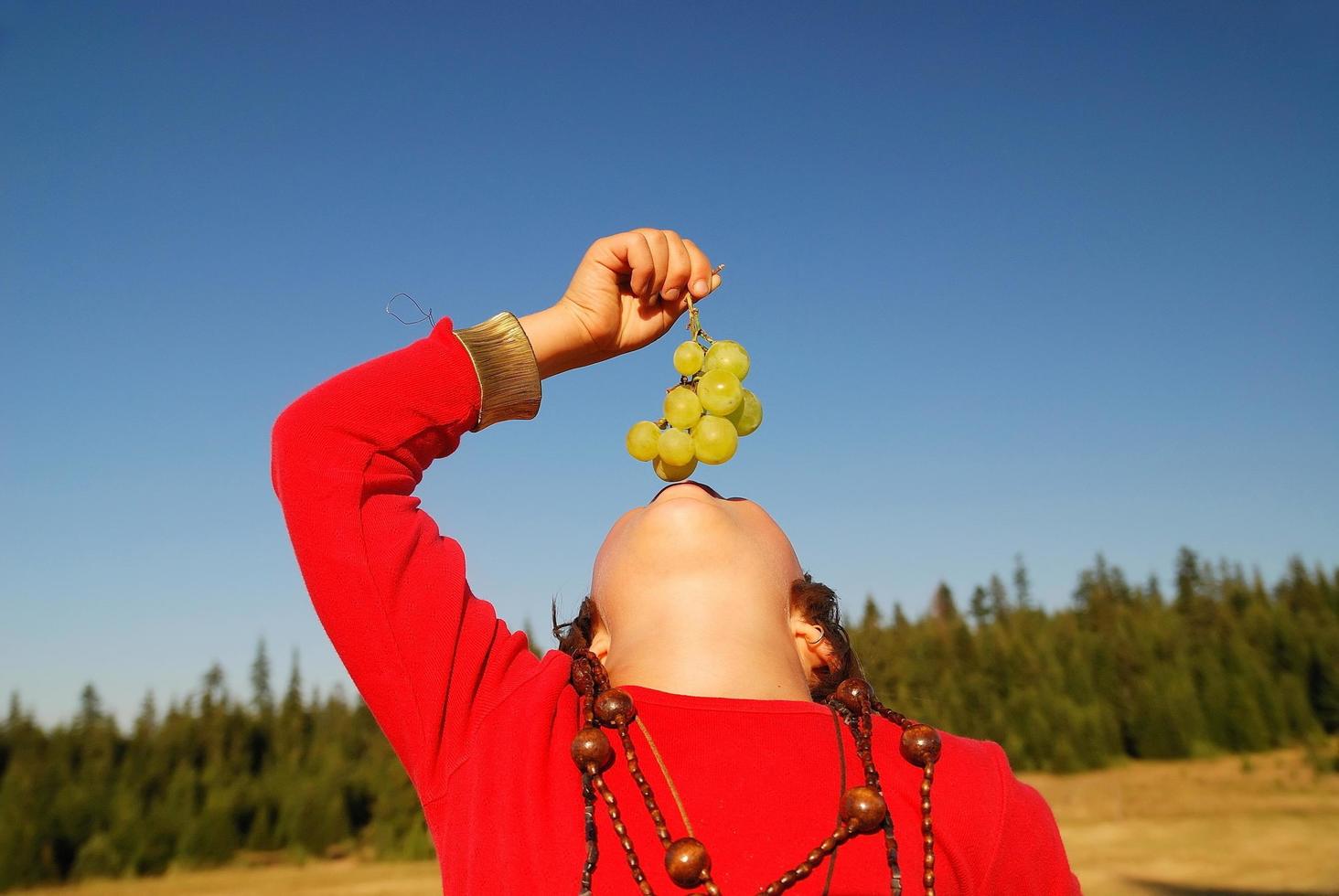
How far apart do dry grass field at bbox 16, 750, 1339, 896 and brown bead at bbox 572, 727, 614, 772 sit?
661cm

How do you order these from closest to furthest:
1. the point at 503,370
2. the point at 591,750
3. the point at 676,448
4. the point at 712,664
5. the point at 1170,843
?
the point at 591,750, the point at 712,664, the point at 503,370, the point at 676,448, the point at 1170,843

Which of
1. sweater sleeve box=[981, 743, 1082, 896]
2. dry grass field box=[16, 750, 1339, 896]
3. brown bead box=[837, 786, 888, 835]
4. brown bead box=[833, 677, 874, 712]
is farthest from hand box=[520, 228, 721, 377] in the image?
dry grass field box=[16, 750, 1339, 896]

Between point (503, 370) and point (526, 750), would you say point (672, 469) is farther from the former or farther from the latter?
point (526, 750)

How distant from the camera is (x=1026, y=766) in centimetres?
1041

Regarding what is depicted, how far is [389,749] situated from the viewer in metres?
10.6

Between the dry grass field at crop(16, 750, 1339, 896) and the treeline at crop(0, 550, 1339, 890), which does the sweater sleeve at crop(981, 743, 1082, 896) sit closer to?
the dry grass field at crop(16, 750, 1339, 896)

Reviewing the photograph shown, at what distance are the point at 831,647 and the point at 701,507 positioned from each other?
406 millimetres

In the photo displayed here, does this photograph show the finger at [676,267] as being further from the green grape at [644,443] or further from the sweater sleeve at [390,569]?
the sweater sleeve at [390,569]

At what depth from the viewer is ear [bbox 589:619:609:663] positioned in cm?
165

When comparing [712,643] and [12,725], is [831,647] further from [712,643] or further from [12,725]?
[12,725]

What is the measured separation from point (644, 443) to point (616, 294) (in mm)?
270

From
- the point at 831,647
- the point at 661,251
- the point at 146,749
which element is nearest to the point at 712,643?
the point at 831,647

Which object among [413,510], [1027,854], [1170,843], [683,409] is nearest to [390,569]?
[413,510]

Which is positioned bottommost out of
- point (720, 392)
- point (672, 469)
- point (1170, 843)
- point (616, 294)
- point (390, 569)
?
point (1170, 843)
